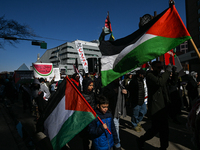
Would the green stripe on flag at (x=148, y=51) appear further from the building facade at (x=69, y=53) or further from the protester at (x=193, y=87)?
the building facade at (x=69, y=53)

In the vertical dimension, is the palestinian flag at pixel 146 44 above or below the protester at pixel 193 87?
above

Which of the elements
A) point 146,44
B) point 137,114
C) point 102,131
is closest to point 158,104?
point 146,44

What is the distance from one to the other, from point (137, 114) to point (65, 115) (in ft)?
9.01

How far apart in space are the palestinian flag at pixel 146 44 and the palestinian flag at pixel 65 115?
78cm

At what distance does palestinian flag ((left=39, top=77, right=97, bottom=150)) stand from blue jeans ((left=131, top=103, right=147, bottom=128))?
2608mm

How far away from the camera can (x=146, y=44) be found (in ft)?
8.69

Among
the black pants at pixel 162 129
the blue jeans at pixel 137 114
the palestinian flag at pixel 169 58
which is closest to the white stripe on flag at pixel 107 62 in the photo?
the black pants at pixel 162 129

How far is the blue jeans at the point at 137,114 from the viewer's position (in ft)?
14.8

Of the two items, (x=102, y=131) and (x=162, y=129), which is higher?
(x=102, y=131)

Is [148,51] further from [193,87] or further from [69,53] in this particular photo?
[69,53]

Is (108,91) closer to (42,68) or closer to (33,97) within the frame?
(33,97)

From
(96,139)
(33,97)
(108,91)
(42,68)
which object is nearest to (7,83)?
(42,68)

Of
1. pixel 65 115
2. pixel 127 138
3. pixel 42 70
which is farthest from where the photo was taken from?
pixel 42 70

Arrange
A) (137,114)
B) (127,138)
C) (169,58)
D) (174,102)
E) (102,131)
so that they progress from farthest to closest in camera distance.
Result: (169,58), (174,102), (137,114), (127,138), (102,131)
